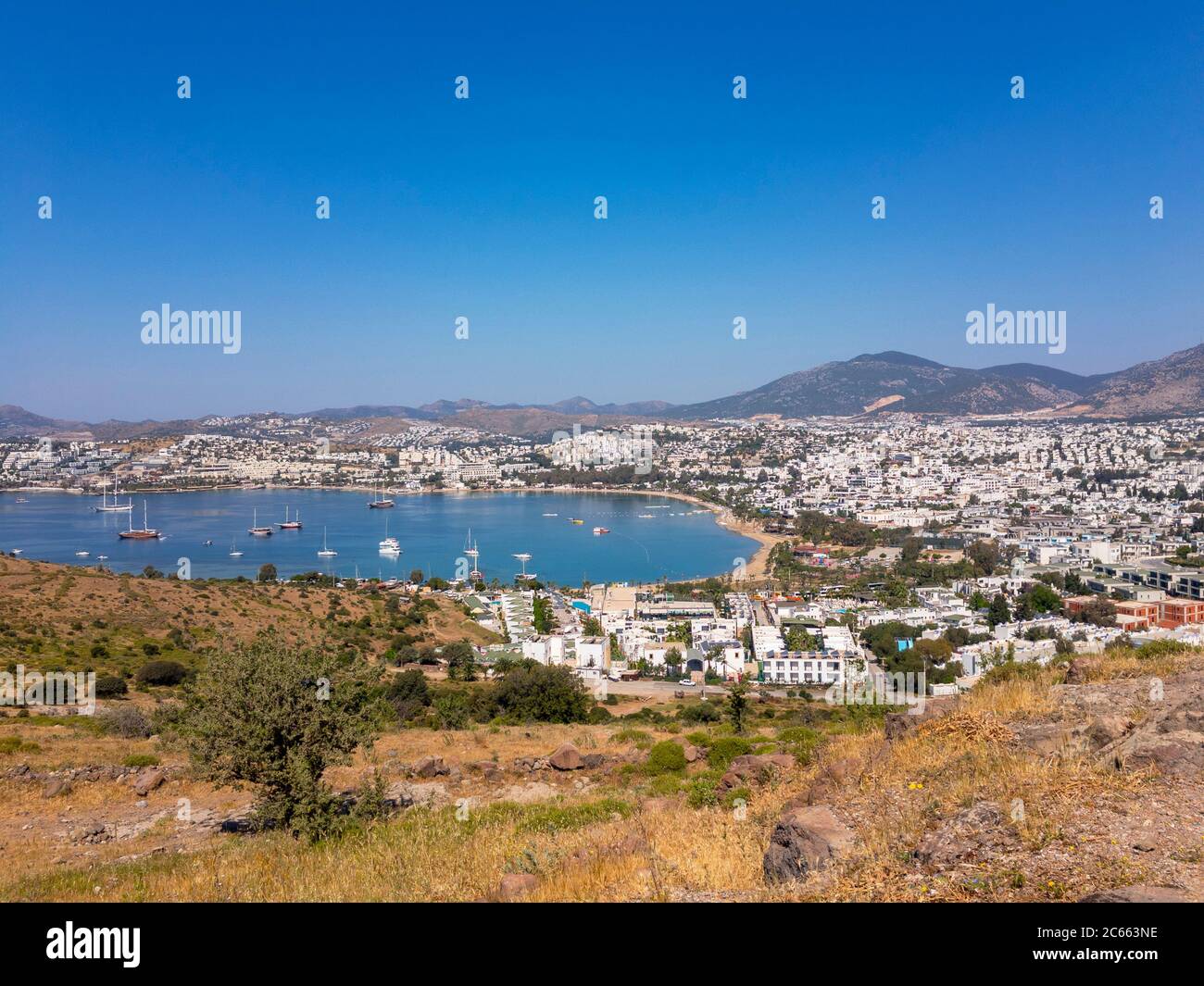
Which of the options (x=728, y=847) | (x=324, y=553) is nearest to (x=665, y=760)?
(x=728, y=847)

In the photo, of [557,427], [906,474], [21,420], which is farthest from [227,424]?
[906,474]

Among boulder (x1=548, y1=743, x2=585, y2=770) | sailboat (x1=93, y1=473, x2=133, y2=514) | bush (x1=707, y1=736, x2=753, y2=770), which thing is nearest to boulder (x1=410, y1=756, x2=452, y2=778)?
boulder (x1=548, y1=743, x2=585, y2=770)

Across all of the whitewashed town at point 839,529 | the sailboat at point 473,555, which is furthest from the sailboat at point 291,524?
the whitewashed town at point 839,529

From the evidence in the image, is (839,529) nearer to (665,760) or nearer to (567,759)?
(665,760)

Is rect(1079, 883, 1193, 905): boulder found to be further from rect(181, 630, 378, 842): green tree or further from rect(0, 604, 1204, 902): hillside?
rect(181, 630, 378, 842): green tree

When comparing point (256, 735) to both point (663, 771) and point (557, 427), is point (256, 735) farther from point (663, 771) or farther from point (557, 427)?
point (557, 427)
